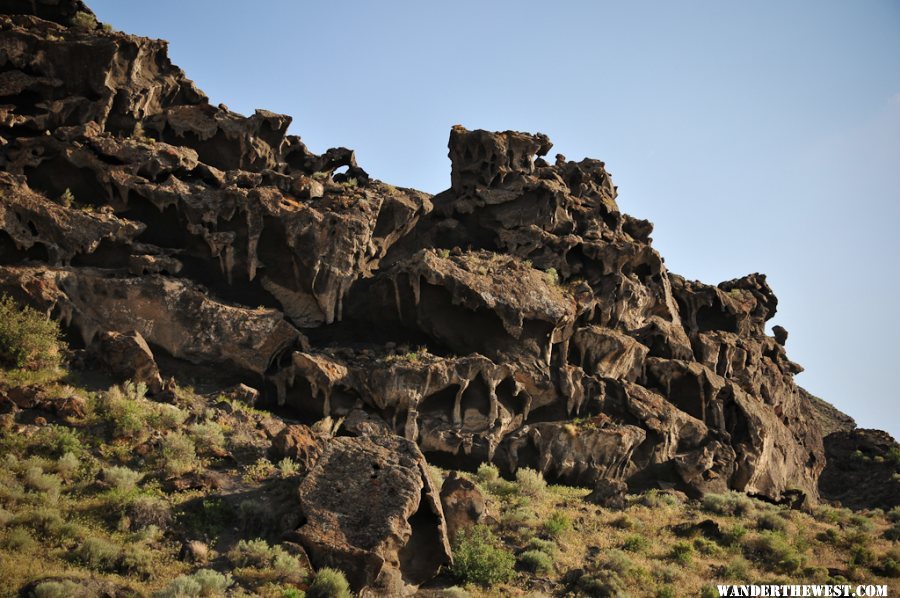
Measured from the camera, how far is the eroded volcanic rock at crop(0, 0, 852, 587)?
32938 mm

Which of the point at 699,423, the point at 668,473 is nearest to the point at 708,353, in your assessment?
the point at 699,423

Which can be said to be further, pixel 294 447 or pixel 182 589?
pixel 294 447

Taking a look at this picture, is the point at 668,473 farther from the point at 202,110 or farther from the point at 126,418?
the point at 202,110

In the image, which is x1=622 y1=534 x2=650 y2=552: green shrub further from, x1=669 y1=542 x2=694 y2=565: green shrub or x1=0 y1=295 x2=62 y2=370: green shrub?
x1=0 y1=295 x2=62 y2=370: green shrub

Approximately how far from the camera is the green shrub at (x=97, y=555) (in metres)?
19.3

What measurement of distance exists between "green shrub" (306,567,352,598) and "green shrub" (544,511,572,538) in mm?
9591

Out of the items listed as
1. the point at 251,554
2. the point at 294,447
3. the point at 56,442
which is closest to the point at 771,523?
the point at 294,447

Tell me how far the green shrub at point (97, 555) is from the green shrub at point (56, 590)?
1971 mm

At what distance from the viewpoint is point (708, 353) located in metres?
43.8

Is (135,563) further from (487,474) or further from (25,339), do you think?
(487,474)

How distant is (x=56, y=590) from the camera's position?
16.9 meters

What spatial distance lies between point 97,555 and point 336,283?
60.1 feet

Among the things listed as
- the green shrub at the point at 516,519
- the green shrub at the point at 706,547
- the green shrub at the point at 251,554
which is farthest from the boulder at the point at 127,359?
the green shrub at the point at 706,547

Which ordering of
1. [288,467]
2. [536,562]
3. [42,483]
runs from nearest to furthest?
1. [42,483]
2. [536,562]
3. [288,467]
